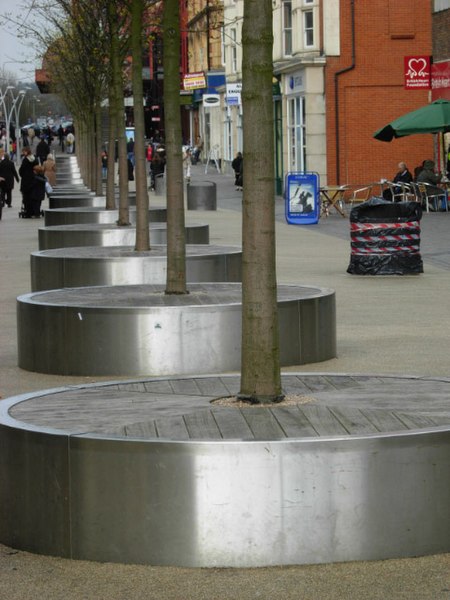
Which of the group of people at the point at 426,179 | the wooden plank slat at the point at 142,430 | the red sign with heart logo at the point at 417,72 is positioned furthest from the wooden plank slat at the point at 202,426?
the red sign with heart logo at the point at 417,72

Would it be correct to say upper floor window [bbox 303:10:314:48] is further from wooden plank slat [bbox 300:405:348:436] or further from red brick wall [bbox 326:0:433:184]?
wooden plank slat [bbox 300:405:348:436]

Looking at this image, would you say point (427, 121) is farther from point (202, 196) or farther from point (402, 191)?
point (202, 196)

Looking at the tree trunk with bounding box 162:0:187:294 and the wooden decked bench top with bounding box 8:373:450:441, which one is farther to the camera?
the tree trunk with bounding box 162:0:187:294

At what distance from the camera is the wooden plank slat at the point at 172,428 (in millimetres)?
5961

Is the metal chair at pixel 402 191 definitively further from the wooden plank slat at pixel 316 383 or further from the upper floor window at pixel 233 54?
→ the upper floor window at pixel 233 54

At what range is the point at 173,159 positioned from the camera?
12594mm

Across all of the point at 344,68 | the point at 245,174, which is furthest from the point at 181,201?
the point at 344,68

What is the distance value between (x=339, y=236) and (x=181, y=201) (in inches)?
664

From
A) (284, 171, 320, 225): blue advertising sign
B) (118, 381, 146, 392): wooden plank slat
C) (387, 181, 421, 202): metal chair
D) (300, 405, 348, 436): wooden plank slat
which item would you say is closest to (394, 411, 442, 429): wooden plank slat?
(300, 405, 348, 436): wooden plank slat

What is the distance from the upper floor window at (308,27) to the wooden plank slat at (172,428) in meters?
42.3

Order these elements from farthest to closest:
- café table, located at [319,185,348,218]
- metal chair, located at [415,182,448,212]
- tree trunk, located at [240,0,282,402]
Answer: metal chair, located at [415,182,448,212], café table, located at [319,185,348,218], tree trunk, located at [240,0,282,402]

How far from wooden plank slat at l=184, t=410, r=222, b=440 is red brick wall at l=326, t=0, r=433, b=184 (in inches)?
1560

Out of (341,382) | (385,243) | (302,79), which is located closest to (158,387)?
(341,382)

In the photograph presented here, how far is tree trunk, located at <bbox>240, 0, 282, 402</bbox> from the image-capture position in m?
6.76
